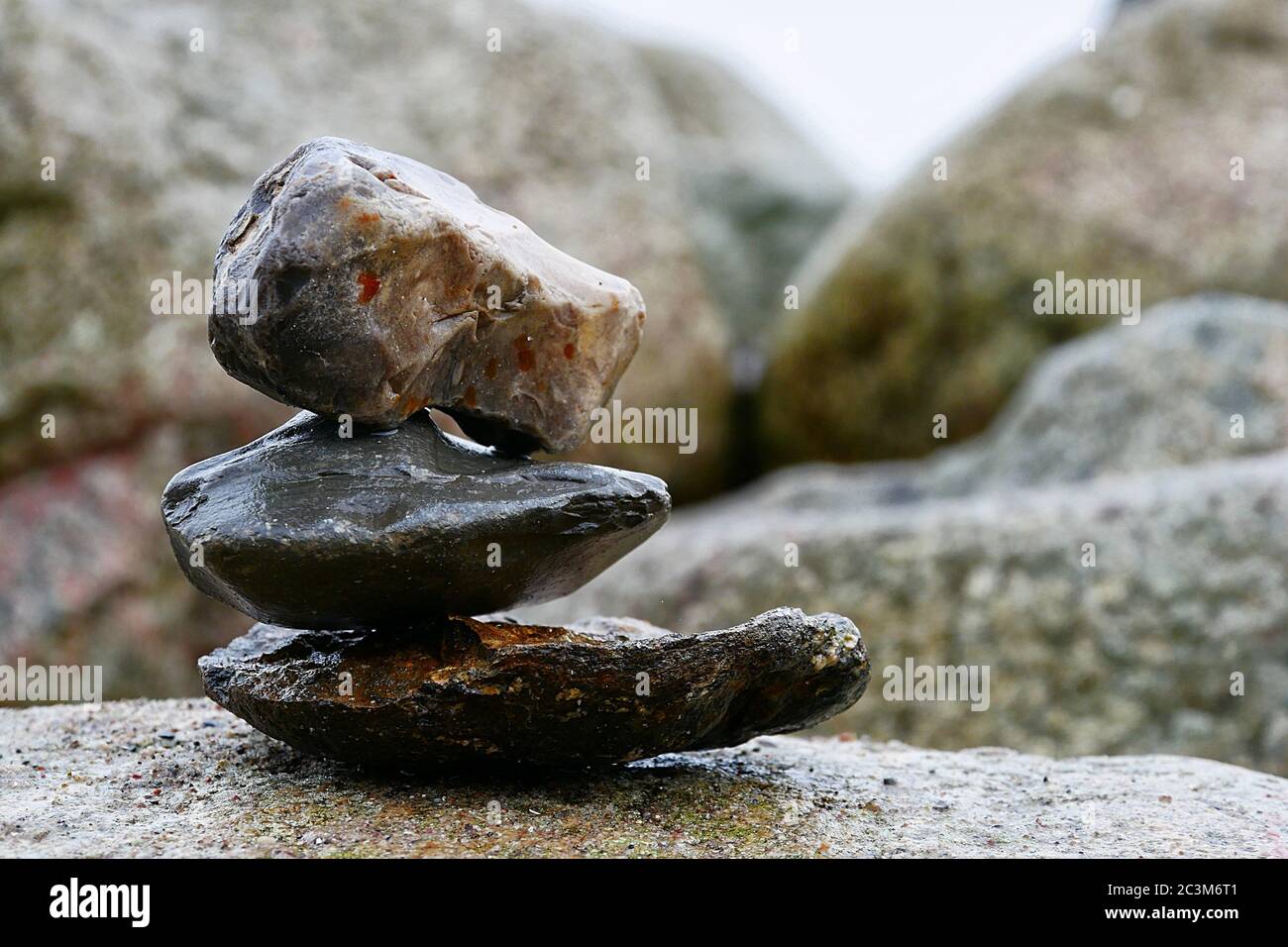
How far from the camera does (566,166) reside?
12812 millimetres

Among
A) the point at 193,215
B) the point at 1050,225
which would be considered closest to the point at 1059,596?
the point at 1050,225

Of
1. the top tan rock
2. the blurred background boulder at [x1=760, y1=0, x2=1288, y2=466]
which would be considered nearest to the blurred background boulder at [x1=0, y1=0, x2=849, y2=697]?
the blurred background boulder at [x1=760, y1=0, x2=1288, y2=466]

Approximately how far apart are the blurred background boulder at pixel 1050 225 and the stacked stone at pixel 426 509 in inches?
354

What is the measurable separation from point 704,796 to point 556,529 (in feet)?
3.10

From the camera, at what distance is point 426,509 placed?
3668 mm

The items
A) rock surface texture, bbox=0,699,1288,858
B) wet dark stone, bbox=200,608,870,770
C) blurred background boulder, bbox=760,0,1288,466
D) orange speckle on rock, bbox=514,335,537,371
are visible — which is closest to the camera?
rock surface texture, bbox=0,699,1288,858

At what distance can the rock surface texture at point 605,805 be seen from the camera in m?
3.40

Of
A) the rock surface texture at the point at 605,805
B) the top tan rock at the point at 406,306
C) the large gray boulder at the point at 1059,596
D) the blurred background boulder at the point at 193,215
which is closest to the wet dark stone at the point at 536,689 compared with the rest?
the rock surface texture at the point at 605,805

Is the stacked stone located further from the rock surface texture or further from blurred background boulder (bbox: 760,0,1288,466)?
blurred background boulder (bbox: 760,0,1288,466)

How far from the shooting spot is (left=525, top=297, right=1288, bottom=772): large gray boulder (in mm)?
6344

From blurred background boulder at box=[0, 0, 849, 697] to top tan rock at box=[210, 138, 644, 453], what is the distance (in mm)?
6157

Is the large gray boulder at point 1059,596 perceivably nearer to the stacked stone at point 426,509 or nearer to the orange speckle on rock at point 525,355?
the stacked stone at point 426,509

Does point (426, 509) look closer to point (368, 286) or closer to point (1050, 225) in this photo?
point (368, 286)

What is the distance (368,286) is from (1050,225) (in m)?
10.0
